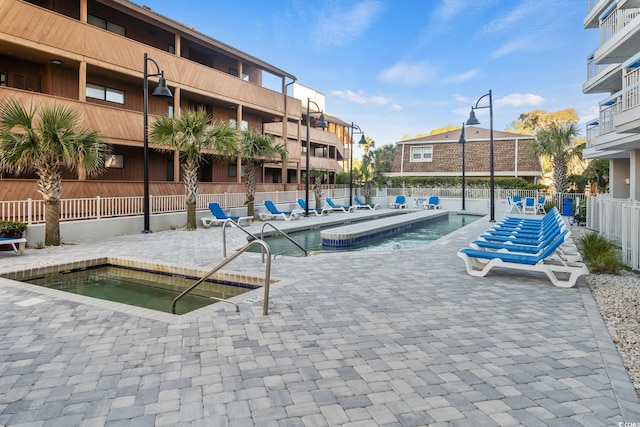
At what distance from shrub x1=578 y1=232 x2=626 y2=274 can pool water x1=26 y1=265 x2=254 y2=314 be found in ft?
23.3

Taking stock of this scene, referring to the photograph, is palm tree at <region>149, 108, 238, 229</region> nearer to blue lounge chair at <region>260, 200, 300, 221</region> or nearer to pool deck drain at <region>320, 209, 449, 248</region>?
blue lounge chair at <region>260, 200, 300, 221</region>

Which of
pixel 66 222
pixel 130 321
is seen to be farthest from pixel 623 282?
pixel 66 222

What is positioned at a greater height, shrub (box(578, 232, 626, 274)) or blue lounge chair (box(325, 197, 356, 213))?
blue lounge chair (box(325, 197, 356, 213))

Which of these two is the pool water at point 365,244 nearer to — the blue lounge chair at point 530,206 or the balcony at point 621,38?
the balcony at point 621,38

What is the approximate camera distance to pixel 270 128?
29859 millimetres

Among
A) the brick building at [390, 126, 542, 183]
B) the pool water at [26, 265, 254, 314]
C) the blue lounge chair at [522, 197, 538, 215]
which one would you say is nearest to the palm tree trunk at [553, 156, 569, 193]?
the blue lounge chair at [522, 197, 538, 215]

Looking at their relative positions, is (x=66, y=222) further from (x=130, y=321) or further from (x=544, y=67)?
(x=544, y=67)

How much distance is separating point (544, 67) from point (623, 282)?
137ft

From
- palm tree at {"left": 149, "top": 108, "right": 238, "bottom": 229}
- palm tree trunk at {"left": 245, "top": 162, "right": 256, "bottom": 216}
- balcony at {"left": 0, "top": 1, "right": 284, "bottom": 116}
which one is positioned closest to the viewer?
balcony at {"left": 0, "top": 1, "right": 284, "bottom": 116}

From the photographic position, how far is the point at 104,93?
17.8 meters

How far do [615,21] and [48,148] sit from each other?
769 inches

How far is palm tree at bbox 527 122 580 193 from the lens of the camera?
84.8ft

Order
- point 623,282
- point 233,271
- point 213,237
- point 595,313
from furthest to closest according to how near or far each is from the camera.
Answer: point 213,237 → point 233,271 → point 623,282 → point 595,313

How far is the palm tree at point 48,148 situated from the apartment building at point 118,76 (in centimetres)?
250
